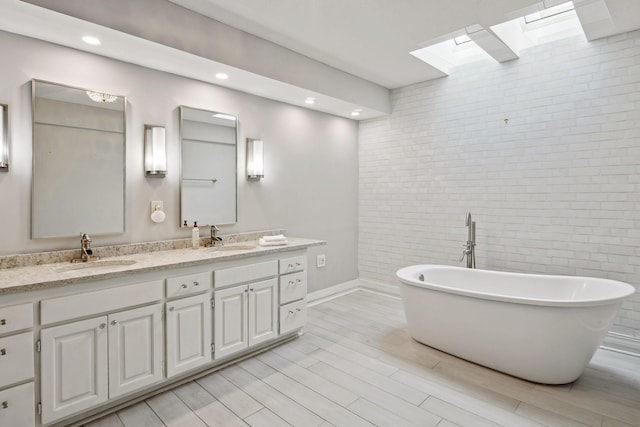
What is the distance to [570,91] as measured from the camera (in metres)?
3.34

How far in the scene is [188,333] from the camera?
2559 mm

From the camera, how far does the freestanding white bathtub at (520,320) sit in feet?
7.98

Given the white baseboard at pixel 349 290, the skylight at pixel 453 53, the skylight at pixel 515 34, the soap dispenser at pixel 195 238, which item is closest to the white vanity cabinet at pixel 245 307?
the soap dispenser at pixel 195 238

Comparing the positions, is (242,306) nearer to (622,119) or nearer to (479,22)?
(479,22)

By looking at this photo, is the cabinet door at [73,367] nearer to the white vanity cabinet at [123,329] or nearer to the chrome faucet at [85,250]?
the white vanity cabinet at [123,329]

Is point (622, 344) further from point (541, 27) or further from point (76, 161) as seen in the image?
point (76, 161)

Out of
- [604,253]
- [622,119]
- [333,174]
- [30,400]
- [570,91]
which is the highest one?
[570,91]

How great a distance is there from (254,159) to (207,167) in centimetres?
54

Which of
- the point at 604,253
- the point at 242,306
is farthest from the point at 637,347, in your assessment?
the point at 242,306

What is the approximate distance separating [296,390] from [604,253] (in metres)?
2.99

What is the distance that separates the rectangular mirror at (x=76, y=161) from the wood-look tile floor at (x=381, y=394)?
1374mm

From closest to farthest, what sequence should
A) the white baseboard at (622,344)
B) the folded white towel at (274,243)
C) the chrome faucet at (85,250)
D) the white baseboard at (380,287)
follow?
the chrome faucet at (85,250), the white baseboard at (622,344), the folded white towel at (274,243), the white baseboard at (380,287)

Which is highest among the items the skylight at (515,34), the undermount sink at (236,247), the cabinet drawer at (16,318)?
the skylight at (515,34)

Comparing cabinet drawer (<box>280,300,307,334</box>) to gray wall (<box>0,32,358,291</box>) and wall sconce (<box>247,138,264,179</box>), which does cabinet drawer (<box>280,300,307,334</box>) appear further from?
wall sconce (<box>247,138,264,179</box>)
